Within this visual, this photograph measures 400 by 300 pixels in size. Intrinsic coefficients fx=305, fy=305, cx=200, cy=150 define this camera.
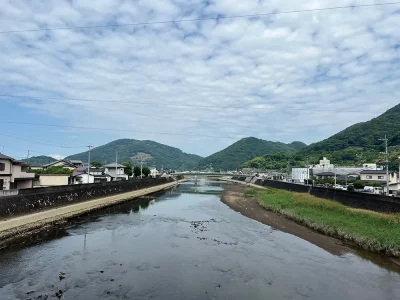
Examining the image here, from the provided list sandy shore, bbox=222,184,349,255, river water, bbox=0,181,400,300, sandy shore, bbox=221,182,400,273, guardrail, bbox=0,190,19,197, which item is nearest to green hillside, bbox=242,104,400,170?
sandy shore, bbox=222,184,349,255

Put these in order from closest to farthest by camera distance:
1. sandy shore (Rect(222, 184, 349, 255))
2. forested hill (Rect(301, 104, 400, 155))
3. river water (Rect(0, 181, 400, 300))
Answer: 1. river water (Rect(0, 181, 400, 300))
2. sandy shore (Rect(222, 184, 349, 255))
3. forested hill (Rect(301, 104, 400, 155))

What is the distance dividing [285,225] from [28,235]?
1765 cm

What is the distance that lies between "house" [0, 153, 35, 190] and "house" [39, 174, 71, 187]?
330 inches

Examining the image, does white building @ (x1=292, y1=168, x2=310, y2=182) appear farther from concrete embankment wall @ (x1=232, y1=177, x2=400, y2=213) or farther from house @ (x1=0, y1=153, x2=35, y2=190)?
house @ (x1=0, y1=153, x2=35, y2=190)

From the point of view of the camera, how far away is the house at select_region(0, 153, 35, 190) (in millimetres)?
27719

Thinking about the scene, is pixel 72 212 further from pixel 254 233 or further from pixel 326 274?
pixel 326 274

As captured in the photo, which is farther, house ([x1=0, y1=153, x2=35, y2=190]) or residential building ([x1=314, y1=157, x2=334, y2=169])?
residential building ([x1=314, y1=157, x2=334, y2=169])

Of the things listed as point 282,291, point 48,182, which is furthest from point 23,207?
point 48,182

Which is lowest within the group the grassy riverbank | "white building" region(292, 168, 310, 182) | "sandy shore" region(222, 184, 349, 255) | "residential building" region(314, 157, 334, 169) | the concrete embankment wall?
"sandy shore" region(222, 184, 349, 255)

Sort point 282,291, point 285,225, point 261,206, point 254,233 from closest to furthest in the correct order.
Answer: point 282,291 → point 254,233 → point 285,225 → point 261,206

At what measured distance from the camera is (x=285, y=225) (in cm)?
2366

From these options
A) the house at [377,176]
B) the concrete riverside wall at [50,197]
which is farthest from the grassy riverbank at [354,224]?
the house at [377,176]

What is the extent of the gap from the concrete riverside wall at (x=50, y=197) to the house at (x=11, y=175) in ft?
16.2

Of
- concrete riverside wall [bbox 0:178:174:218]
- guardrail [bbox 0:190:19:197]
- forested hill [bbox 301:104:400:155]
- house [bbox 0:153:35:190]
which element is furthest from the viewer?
forested hill [bbox 301:104:400:155]
